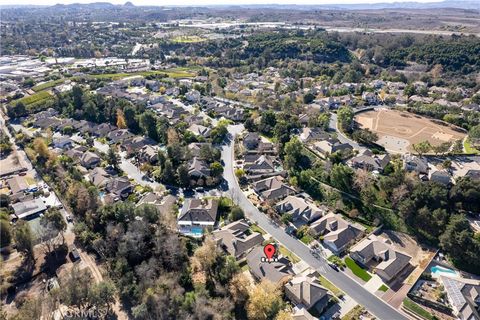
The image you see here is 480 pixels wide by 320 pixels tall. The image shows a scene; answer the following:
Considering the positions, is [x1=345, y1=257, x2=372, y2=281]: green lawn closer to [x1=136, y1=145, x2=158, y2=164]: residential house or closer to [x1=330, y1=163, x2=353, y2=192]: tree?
[x1=330, y1=163, x2=353, y2=192]: tree

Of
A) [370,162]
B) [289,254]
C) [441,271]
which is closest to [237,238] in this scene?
[289,254]

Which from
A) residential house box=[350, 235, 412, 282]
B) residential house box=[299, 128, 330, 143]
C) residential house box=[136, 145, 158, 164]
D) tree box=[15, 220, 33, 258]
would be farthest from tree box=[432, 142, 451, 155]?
tree box=[15, 220, 33, 258]

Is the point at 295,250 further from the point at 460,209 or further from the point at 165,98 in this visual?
the point at 165,98

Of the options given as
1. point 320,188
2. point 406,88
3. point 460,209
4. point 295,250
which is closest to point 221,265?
point 295,250

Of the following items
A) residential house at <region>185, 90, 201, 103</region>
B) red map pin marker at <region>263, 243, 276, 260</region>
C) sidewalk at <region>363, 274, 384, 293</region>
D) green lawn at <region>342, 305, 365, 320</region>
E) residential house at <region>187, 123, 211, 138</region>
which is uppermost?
residential house at <region>185, 90, 201, 103</region>

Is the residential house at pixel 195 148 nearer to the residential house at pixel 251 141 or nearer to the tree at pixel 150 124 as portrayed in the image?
the residential house at pixel 251 141

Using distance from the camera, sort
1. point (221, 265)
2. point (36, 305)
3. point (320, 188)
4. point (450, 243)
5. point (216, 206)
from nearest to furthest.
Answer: point (36, 305), point (221, 265), point (450, 243), point (216, 206), point (320, 188)

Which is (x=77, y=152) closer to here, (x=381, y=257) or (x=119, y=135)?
(x=119, y=135)

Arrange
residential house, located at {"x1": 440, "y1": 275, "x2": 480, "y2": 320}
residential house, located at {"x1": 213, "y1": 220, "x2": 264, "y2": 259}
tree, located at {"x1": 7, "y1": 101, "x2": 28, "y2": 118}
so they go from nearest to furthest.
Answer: residential house, located at {"x1": 440, "y1": 275, "x2": 480, "y2": 320} → residential house, located at {"x1": 213, "y1": 220, "x2": 264, "y2": 259} → tree, located at {"x1": 7, "y1": 101, "x2": 28, "y2": 118}
